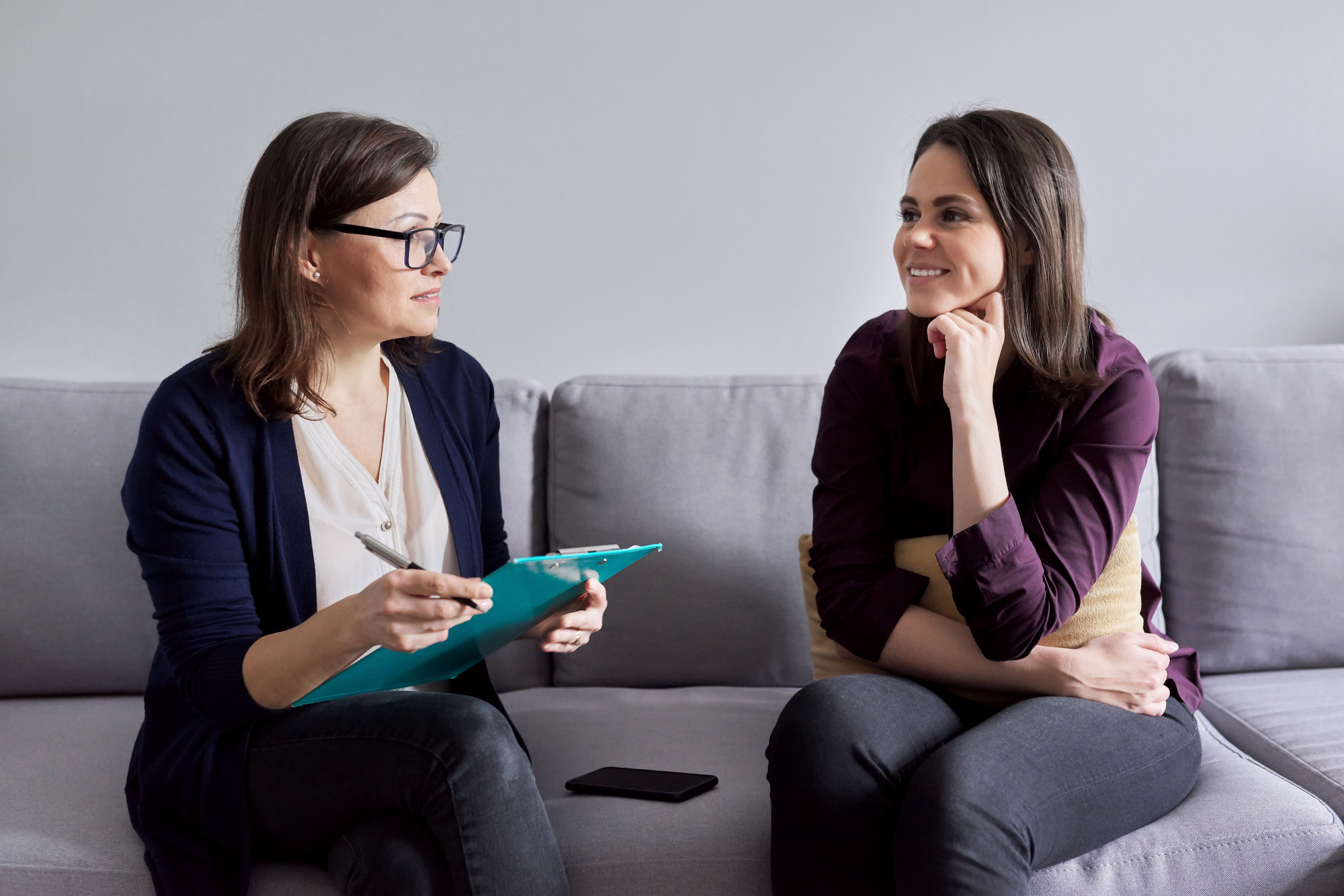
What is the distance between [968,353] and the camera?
138 centimetres

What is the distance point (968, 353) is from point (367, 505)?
80 centimetres

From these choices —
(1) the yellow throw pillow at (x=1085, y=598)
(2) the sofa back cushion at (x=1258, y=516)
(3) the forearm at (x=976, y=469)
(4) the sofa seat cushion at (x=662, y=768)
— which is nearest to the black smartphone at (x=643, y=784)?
(4) the sofa seat cushion at (x=662, y=768)

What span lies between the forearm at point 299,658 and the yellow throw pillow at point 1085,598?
662mm

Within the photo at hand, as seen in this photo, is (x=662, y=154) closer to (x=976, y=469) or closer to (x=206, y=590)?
(x=976, y=469)

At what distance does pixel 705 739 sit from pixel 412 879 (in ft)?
1.74

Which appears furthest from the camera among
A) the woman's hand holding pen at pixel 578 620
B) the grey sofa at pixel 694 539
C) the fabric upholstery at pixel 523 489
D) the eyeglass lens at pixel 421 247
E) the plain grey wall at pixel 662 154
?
the plain grey wall at pixel 662 154

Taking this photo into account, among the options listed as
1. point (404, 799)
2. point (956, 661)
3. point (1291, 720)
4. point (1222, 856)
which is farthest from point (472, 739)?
point (1291, 720)

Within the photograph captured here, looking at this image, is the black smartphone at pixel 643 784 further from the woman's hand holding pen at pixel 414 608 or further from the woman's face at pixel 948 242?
the woman's face at pixel 948 242

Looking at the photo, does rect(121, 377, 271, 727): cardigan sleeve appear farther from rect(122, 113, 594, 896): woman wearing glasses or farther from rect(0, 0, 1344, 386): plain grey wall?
rect(0, 0, 1344, 386): plain grey wall

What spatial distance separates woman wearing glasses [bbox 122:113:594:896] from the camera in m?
1.12

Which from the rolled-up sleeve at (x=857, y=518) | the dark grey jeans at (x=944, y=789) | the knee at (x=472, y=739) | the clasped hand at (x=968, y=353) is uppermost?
the clasped hand at (x=968, y=353)

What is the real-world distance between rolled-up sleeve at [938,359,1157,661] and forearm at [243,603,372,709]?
27.8 inches

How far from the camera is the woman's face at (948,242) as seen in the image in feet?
4.70

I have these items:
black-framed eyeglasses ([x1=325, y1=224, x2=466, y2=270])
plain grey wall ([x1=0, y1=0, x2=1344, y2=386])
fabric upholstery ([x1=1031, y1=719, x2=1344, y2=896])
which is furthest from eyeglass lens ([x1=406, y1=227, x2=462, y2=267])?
fabric upholstery ([x1=1031, y1=719, x2=1344, y2=896])
